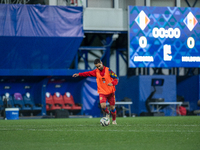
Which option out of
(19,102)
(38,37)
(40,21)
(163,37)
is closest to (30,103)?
(19,102)

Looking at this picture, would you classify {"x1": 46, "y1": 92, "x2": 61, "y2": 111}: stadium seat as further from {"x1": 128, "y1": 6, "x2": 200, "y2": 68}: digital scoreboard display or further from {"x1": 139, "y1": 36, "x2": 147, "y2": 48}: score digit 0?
{"x1": 139, "y1": 36, "x2": 147, "y2": 48}: score digit 0

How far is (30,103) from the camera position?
2622cm

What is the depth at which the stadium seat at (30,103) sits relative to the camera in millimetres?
25531

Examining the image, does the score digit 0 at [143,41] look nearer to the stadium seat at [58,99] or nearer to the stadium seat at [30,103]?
the stadium seat at [58,99]

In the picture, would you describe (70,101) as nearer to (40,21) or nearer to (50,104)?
(50,104)

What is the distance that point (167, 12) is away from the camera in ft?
91.3

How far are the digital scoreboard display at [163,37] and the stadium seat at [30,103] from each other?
6375 mm

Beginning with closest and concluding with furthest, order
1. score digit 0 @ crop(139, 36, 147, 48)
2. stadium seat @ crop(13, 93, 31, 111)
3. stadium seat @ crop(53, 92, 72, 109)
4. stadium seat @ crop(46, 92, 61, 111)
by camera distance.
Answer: stadium seat @ crop(13, 93, 31, 111)
stadium seat @ crop(46, 92, 61, 111)
stadium seat @ crop(53, 92, 72, 109)
score digit 0 @ crop(139, 36, 147, 48)

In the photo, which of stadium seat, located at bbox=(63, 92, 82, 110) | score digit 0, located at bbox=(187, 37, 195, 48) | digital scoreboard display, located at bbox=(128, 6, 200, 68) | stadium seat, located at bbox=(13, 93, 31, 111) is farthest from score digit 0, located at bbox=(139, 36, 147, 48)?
stadium seat, located at bbox=(13, 93, 31, 111)

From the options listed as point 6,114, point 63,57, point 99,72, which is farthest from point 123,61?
point 99,72

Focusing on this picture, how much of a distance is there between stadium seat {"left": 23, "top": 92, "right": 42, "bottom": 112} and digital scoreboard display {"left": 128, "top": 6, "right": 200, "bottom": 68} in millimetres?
6375

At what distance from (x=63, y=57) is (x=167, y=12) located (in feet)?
24.8

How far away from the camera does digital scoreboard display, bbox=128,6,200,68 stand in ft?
88.6

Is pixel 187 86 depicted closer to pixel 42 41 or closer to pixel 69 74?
pixel 69 74
